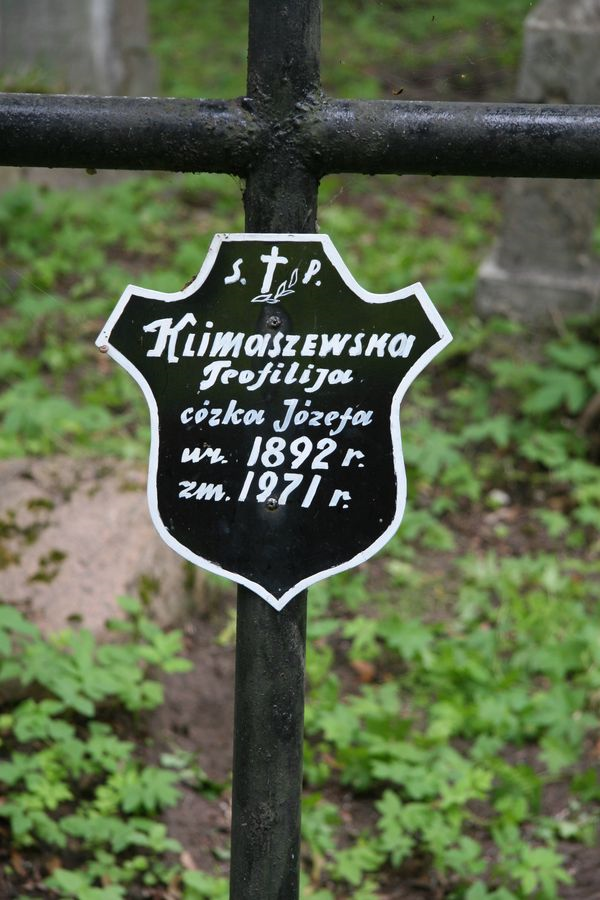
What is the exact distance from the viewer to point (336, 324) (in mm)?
1423

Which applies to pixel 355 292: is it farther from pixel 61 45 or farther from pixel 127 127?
pixel 61 45

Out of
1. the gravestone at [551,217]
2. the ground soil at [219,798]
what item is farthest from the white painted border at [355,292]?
the gravestone at [551,217]

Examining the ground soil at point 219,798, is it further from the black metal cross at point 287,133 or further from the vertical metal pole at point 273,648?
the black metal cross at point 287,133

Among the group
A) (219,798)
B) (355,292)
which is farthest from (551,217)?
(355,292)

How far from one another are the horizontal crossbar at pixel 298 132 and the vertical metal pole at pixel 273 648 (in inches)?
0.9

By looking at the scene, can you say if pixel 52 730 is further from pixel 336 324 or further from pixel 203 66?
pixel 203 66

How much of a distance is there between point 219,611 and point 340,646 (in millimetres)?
421

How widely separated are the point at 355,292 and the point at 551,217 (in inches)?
163

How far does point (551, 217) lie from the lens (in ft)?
17.4

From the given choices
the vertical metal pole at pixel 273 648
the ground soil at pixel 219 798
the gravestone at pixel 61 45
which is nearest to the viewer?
the vertical metal pole at pixel 273 648

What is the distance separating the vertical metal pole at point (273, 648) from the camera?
1371mm

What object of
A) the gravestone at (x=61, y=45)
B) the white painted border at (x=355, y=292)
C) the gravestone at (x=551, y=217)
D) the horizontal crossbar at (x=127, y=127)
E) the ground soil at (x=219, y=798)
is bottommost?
the ground soil at (x=219, y=798)

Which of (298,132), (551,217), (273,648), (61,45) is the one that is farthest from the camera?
(61,45)

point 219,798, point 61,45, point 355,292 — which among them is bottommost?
point 219,798
